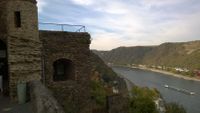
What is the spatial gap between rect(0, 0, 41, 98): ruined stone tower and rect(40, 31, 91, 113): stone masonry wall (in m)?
1.53

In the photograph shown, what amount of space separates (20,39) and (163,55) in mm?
173393

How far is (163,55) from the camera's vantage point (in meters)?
180

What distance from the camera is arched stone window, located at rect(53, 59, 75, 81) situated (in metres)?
14.3

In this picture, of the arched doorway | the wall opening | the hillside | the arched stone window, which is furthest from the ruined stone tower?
the hillside

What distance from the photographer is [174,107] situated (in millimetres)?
38719

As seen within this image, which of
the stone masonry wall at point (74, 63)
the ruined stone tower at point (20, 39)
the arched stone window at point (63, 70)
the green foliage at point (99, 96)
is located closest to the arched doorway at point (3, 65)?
the ruined stone tower at point (20, 39)

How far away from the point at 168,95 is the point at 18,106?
221 feet

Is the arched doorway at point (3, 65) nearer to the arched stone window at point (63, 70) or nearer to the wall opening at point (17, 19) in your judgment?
the wall opening at point (17, 19)

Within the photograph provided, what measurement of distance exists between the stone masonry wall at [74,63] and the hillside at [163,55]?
432ft

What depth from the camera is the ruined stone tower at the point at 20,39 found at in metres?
10.8

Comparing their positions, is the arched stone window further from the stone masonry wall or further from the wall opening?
the wall opening

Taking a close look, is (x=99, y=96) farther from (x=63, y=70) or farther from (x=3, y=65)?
(x=3, y=65)

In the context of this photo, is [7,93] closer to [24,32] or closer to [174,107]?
[24,32]

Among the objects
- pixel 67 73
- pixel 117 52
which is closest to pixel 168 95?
pixel 67 73
